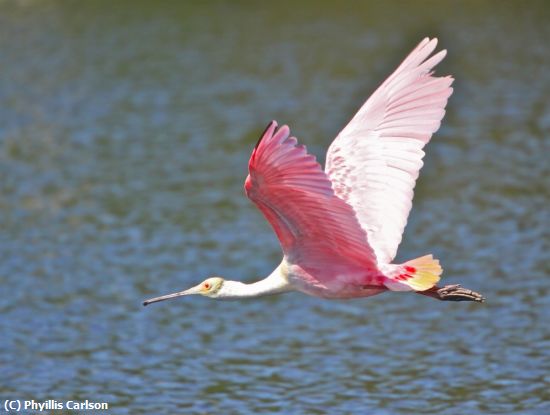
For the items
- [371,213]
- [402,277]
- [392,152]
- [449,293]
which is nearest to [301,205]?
[402,277]

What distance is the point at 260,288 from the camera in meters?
8.78

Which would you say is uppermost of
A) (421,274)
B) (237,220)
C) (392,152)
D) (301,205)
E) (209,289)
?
(237,220)

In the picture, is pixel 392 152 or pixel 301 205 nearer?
pixel 301 205

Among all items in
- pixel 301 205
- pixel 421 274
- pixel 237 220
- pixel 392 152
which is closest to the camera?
pixel 301 205

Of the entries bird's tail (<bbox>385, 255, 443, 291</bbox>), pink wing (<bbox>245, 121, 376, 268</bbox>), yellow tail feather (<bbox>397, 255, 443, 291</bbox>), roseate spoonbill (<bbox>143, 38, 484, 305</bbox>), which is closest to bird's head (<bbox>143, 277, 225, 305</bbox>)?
roseate spoonbill (<bbox>143, 38, 484, 305</bbox>)

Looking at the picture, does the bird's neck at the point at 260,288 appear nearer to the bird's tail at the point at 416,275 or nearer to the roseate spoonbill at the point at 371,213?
the roseate spoonbill at the point at 371,213

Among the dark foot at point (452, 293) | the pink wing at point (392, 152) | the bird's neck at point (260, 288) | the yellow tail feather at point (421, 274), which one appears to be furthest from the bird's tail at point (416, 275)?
the bird's neck at point (260, 288)

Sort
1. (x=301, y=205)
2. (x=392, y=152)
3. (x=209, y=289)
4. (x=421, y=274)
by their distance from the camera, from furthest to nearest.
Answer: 1. (x=209, y=289)
2. (x=392, y=152)
3. (x=421, y=274)
4. (x=301, y=205)

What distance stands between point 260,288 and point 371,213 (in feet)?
3.00

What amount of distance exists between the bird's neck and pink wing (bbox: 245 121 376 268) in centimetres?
26

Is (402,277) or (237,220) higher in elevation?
(237,220)

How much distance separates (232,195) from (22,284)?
3853 millimetres

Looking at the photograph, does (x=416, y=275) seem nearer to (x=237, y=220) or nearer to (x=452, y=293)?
(x=452, y=293)

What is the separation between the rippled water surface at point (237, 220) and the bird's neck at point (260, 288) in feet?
4.55
